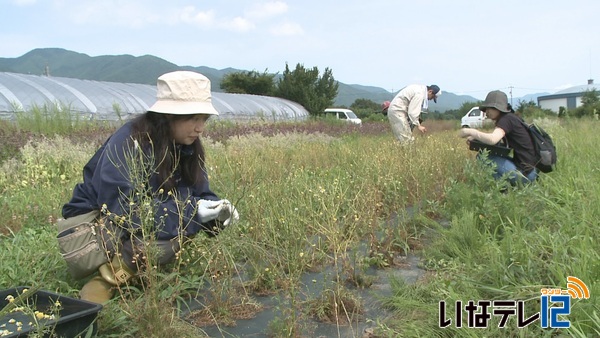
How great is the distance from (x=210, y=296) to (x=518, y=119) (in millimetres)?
3195

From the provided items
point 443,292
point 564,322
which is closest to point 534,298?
point 564,322

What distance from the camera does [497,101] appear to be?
432cm

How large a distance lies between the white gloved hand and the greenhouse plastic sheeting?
7492 mm

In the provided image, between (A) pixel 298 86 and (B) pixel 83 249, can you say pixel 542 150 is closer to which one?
(B) pixel 83 249

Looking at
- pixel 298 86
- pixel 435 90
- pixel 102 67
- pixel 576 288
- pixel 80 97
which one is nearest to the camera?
pixel 576 288

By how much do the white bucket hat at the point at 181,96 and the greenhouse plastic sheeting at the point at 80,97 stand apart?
23.9 feet

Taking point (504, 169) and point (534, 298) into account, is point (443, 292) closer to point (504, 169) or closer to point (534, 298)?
point (534, 298)

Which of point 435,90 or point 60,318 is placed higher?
point 435,90

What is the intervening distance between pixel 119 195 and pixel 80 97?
492 inches

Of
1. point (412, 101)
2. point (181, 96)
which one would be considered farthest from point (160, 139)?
point (412, 101)

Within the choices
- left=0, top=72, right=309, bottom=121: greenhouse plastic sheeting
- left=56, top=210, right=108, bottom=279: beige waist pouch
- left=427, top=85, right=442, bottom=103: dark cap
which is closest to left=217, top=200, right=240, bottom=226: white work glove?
left=56, top=210, right=108, bottom=279: beige waist pouch

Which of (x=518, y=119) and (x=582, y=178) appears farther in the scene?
(x=518, y=119)

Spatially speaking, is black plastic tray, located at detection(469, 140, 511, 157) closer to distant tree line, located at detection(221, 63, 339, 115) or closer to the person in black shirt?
the person in black shirt

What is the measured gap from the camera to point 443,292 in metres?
2.05
